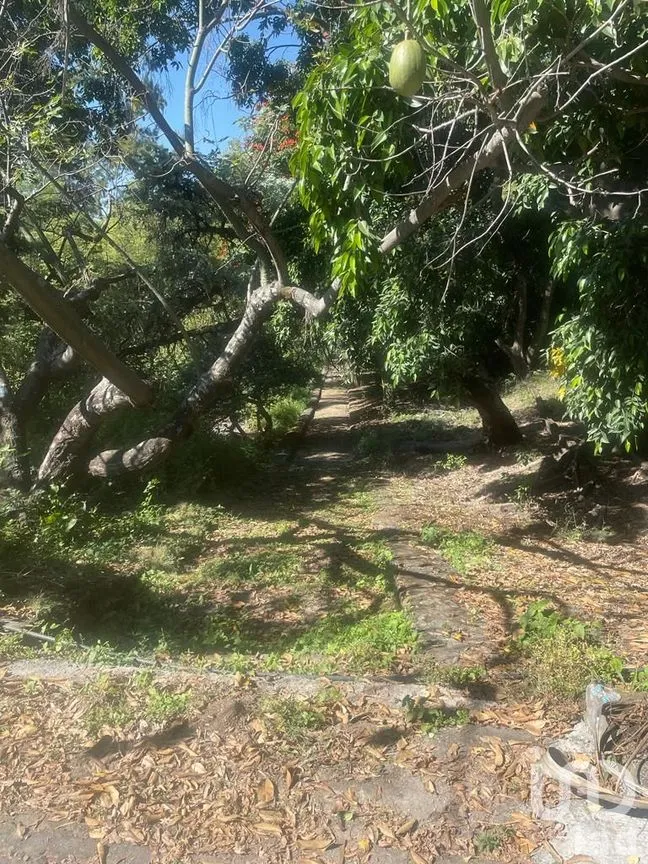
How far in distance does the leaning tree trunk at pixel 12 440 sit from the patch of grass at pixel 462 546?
4.65 m

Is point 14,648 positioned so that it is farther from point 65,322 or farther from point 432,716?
A: point 65,322

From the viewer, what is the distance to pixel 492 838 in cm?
308

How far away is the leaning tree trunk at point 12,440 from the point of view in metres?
8.47

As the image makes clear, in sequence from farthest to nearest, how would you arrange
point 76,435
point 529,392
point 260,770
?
point 529,392
point 76,435
point 260,770

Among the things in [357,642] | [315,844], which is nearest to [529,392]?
[357,642]

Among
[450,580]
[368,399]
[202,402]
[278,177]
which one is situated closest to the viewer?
[450,580]

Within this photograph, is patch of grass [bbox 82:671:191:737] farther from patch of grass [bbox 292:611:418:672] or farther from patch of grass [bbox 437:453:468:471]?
patch of grass [bbox 437:453:468:471]

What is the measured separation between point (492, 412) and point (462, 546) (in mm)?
4325

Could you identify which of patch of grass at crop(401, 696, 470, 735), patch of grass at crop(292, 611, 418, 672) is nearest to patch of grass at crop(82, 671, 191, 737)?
patch of grass at crop(292, 611, 418, 672)

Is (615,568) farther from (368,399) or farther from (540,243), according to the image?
(368,399)

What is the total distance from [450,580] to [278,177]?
6.88 metres

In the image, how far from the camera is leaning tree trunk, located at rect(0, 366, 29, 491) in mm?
8469

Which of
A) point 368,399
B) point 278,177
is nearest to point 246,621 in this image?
point 278,177

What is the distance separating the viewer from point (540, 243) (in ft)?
28.4
